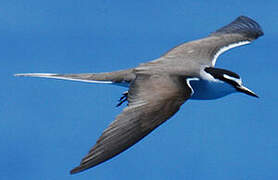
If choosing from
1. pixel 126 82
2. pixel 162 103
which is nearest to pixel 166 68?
pixel 126 82

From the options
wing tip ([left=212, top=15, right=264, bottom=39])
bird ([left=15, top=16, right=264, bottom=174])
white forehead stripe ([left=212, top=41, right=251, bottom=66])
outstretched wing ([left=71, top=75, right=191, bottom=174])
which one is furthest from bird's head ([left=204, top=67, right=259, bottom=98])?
wing tip ([left=212, top=15, right=264, bottom=39])

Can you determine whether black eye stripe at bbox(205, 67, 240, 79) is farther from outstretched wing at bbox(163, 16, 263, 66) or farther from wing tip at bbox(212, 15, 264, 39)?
wing tip at bbox(212, 15, 264, 39)

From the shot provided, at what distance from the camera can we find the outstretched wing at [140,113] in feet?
15.4

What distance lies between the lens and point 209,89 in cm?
625

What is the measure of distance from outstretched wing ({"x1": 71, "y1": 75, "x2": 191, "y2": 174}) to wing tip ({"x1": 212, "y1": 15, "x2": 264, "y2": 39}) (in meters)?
2.35

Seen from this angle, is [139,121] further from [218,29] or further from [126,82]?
[218,29]

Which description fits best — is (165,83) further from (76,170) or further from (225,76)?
(76,170)

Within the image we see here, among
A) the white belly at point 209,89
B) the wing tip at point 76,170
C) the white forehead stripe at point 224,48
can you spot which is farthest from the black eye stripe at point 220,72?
the wing tip at point 76,170

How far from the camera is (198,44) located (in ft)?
24.6

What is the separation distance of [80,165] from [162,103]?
Answer: 1239mm

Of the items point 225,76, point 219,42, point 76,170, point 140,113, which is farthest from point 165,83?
point 219,42

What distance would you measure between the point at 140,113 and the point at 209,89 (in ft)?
4.29

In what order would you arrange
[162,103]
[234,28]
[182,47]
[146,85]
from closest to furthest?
[162,103] < [146,85] < [182,47] < [234,28]

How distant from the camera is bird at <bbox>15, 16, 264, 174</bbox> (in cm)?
488
